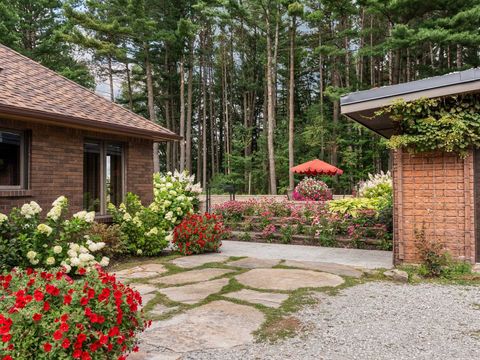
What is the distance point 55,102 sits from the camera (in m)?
7.23

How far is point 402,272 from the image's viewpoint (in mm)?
5316

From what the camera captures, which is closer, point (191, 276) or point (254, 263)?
point (191, 276)

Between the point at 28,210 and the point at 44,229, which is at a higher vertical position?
the point at 28,210

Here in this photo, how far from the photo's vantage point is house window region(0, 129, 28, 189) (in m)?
6.33

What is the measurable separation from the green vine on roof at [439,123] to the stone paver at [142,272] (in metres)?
3.86

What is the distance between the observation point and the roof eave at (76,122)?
591 cm

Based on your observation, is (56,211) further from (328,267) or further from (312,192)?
(312,192)

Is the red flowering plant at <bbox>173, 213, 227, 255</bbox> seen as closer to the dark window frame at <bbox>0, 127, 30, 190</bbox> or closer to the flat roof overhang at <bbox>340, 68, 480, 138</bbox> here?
the dark window frame at <bbox>0, 127, 30, 190</bbox>

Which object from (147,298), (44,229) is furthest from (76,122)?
(147,298)

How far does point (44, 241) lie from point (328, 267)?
4043 mm

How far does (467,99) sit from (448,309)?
3073mm

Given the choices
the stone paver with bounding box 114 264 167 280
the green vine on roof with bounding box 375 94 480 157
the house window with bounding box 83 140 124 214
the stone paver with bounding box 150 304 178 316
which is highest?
the green vine on roof with bounding box 375 94 480 157

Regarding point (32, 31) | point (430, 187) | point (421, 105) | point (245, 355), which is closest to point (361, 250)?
point (430, 187)

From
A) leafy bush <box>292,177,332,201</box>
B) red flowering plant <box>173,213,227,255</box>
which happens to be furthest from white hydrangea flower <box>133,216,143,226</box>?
leafy bush <box>292,177,332,201</box>
